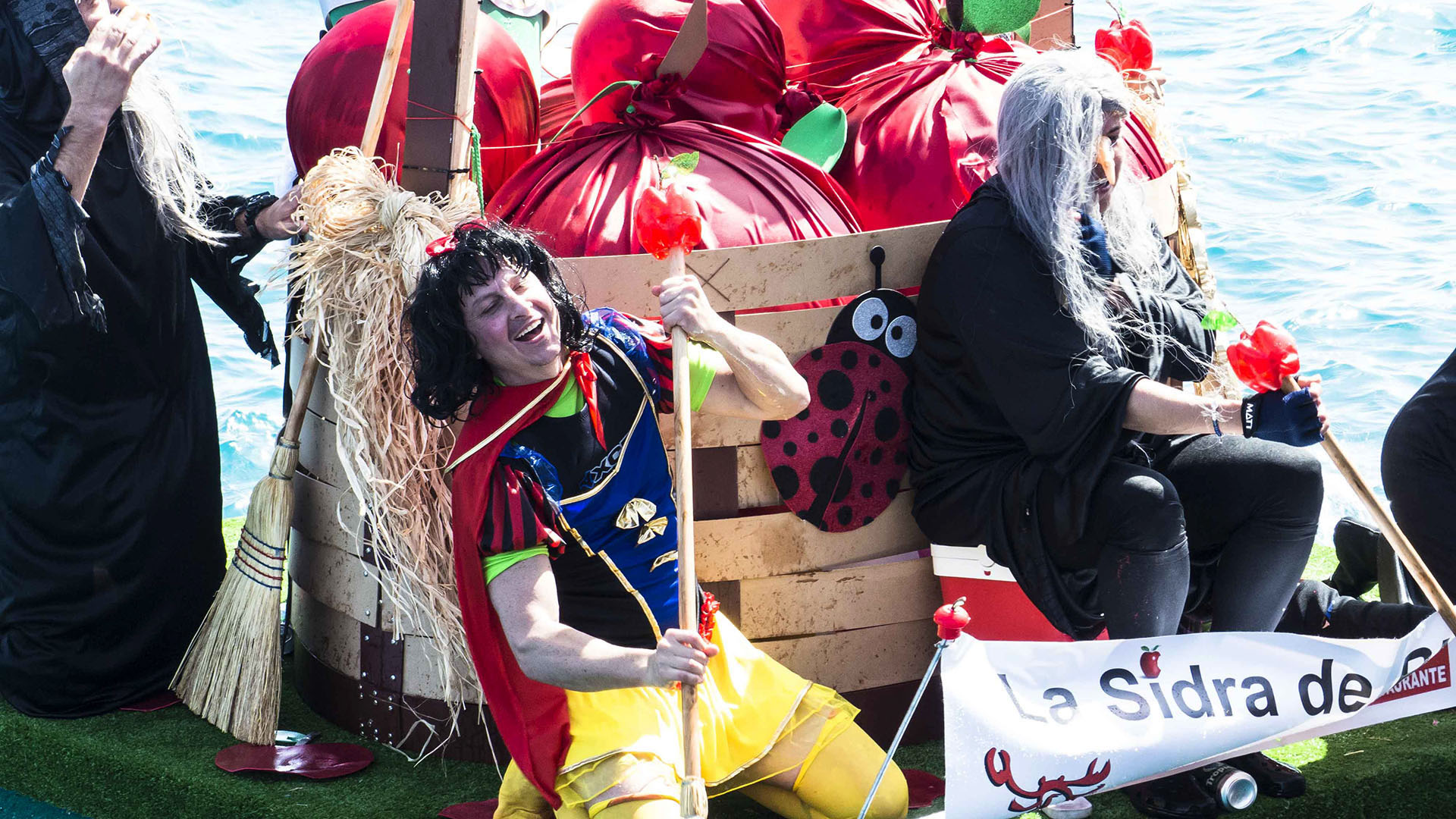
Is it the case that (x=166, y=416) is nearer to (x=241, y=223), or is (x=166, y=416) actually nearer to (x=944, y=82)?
(x=241, y=223)

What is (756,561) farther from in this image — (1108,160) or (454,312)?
(1108,160)

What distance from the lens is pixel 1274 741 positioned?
8.13 ft

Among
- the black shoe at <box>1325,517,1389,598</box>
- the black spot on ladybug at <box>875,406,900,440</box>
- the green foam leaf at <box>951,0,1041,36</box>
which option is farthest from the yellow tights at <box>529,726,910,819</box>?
the green foam leaf at <box>951,0,1041,36</box>

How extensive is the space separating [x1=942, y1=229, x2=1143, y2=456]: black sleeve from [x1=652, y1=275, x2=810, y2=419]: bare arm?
38 cm

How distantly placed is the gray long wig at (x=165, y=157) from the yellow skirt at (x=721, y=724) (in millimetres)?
1477

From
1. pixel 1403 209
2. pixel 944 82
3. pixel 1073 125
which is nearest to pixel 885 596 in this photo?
pixel 1073 125

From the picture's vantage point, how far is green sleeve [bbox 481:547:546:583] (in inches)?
90.3

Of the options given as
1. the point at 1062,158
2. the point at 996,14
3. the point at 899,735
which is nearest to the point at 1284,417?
the point at 1062,158

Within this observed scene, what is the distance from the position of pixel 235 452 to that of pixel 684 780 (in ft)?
22.4

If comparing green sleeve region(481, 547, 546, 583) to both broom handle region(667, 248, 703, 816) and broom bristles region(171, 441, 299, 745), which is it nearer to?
broom handle region(667, 248, 703, 816)

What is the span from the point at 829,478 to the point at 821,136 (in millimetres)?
892

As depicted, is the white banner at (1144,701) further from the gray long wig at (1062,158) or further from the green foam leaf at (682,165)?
the green foam leaf at (682,165)

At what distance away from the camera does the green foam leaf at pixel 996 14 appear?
11.1 ft

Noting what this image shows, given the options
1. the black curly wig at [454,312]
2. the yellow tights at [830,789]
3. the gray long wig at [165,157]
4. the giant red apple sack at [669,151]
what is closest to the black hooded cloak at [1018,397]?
the giant red apple sack at [669,151]
